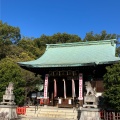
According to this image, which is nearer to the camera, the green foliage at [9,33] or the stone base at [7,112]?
the stone base at [7,112]

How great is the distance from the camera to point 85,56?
772 inches

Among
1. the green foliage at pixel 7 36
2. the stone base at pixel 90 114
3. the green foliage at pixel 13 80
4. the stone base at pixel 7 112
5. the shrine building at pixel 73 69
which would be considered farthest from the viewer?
the green foliage at pixel 7 36

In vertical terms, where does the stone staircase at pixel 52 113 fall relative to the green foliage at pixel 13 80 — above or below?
below

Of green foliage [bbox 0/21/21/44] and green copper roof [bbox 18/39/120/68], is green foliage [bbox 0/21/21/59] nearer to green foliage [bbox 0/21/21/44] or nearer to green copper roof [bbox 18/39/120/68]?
green foliage [bbox 0/21/21/44]

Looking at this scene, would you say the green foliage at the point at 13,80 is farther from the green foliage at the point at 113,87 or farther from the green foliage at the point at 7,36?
the green foliage at the point at 7,36

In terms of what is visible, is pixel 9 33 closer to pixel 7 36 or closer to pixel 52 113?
pixel 7 36

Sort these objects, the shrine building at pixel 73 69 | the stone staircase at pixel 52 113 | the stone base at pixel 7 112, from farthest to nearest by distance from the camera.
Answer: the shrine building at pixel 73 69 → the stone staircase at pixel 52 113 → the stone base at pixel 7 112

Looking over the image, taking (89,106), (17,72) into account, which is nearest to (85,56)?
(17,72)

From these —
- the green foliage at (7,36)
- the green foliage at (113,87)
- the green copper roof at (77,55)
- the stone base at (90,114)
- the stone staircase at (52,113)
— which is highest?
the green foliage at (7,36)

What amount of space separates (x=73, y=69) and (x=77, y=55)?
234 cm

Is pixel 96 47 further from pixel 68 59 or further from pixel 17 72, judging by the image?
pixel 17 72

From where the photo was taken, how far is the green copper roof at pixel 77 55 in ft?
57.9

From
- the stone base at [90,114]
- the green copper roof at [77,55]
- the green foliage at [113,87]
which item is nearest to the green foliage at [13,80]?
the green copper roof at [77,55]

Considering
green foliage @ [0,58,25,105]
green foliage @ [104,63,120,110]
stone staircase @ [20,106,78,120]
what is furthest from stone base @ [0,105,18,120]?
green foliage @ [104,63,120,110]
